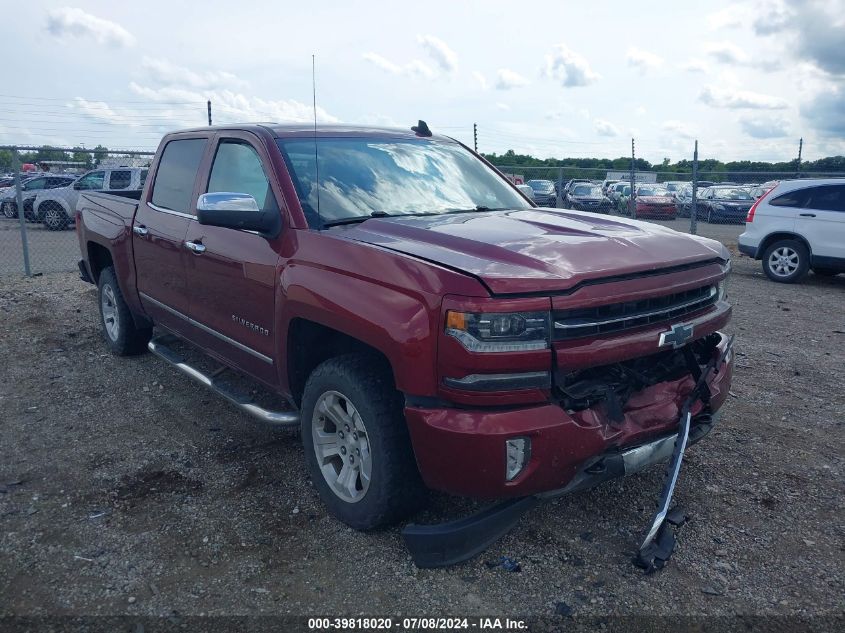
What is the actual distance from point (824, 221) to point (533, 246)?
29.6 ft

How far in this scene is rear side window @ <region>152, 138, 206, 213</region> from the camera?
15.3ft

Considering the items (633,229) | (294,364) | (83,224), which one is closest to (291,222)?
(294,364)

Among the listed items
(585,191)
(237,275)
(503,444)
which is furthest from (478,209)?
(585,191)

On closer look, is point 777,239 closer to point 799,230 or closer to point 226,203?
point 799,230

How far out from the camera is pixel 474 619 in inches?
109

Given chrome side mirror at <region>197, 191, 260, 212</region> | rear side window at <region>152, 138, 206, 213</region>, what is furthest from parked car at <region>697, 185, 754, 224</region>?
chrome side mirror at <region>197, 191, 260, 212</region>

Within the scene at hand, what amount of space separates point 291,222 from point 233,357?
3.63 feet

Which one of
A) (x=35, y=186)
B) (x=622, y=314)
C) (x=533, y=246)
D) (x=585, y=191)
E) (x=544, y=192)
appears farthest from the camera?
(x=544, y=192)

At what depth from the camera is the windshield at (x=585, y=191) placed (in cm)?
2202

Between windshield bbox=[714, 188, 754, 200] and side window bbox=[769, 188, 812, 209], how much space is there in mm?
10171

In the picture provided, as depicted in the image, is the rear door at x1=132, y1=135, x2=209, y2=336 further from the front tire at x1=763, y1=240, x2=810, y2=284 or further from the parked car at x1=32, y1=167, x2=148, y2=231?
the parked car at x1=32, y1=167, x2=148, y2=231

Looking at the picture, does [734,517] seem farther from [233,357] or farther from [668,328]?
[233,357]

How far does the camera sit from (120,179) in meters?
16.9

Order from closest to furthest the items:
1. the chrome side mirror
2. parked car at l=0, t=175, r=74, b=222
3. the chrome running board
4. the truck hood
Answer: the truck hood → the chrome side mirror → the chrome running board → parked car at l=0, t=175, r=74, b=222
